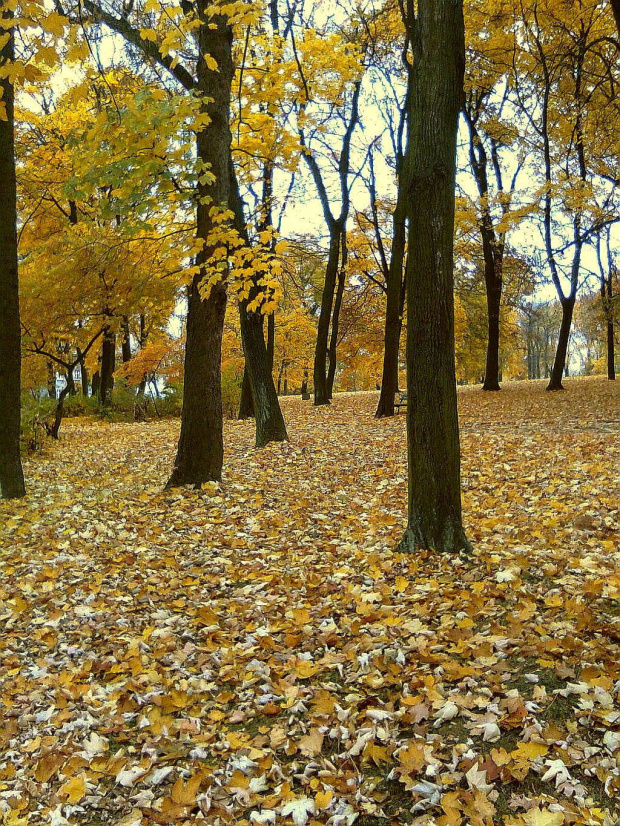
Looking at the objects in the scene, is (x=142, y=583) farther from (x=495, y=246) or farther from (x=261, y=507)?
(x=495, y=246)

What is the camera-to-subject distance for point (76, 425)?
54.5 ft

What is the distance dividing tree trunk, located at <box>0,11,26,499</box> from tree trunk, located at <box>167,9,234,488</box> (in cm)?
211

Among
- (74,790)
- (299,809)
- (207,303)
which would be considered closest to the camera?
(299,809)

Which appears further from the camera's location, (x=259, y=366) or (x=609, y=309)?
(x=609, y=309)

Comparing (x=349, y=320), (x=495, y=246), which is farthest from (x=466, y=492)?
(x=349, y=320)

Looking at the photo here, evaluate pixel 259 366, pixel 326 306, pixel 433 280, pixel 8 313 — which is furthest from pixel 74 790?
pixel 326 306

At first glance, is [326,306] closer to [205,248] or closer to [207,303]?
[205,248]

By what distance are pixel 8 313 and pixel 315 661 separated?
589cm

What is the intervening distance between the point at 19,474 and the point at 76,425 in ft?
32.2

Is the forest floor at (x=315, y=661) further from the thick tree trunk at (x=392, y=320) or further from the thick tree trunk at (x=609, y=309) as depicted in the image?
the thick tree trunk at (x=609, y=309)

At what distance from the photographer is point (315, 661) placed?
3.21 meters

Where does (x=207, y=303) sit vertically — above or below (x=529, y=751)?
above

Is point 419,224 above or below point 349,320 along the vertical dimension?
below

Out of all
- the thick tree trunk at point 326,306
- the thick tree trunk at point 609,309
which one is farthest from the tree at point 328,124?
the thick tree trunk at point 609,309
